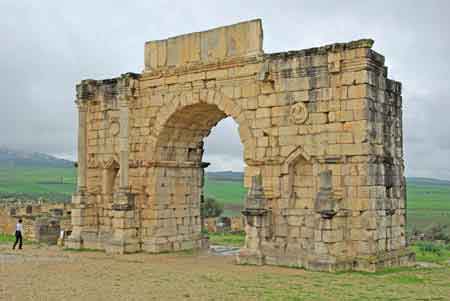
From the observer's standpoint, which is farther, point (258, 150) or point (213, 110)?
point (213, 110)

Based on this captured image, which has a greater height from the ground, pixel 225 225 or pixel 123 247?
pixel 225 225

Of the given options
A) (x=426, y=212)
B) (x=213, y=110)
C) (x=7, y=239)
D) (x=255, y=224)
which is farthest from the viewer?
(x=426, y=212)

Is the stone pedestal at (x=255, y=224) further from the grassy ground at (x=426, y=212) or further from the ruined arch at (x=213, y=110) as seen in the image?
the grassy ground at (x=426, y=212)

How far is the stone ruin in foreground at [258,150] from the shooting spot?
568 inches

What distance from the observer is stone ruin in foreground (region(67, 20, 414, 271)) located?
1444cm

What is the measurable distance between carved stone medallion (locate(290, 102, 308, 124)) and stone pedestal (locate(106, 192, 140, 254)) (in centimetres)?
553

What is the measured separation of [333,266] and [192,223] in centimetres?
650

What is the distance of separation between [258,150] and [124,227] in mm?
4662

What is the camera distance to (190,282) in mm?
12508

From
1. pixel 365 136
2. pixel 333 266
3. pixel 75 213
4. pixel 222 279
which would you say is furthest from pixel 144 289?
pixel 75 213

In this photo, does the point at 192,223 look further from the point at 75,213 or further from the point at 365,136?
the point at 365,136

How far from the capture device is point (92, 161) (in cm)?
1980

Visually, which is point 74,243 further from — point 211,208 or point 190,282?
point 211,208

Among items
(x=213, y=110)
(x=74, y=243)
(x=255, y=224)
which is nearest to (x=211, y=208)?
(x=74, y=243)
